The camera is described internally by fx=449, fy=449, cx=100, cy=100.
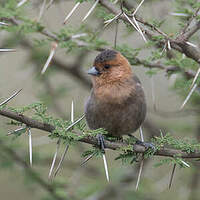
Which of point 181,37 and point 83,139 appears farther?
point 181,37

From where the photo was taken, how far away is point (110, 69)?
5809mm

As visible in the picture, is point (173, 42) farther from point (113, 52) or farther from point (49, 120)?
point (113, 52)

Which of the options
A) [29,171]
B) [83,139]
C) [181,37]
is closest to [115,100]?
[181,37]

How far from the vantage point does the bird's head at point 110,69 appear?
5.68 meters

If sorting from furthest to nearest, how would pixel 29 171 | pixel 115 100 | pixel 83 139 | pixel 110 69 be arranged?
pixel 29 171
pixel 110 69
pixel 115 100
pixel 83 139

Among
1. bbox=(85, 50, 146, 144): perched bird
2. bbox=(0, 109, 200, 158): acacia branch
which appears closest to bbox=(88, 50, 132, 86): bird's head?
bbox=(85, 50, 146, 144): perched bird

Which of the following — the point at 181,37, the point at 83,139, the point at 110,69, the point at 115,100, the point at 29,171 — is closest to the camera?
the point at 83,139

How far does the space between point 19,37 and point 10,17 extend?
1.84 meters

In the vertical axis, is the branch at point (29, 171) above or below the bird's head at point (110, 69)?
below

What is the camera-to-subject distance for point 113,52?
5676 mm

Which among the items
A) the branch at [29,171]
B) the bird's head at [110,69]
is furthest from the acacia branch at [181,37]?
the branch at [29,171]

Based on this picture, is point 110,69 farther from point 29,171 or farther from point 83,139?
point 83,139

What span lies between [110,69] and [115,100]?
66cm

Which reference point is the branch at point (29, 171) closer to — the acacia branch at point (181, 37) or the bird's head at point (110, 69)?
the bird's head at point (110, 69)
